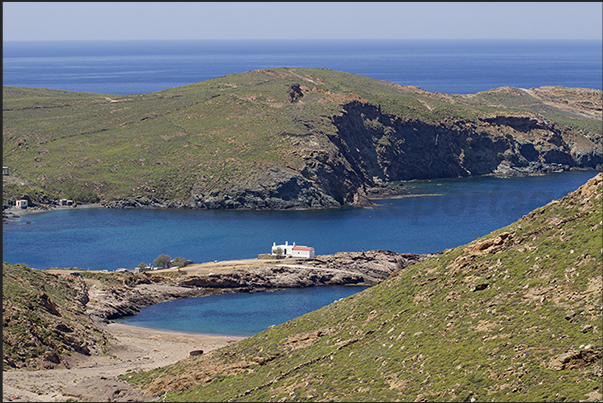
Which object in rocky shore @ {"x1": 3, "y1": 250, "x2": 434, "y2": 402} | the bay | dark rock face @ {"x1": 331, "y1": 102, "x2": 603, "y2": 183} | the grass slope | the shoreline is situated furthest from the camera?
dark rock face @ {"x1": 331, "y1": 102, "x2": 603, "y2": 183}

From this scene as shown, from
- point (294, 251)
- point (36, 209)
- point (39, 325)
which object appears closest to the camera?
point (39, 325)

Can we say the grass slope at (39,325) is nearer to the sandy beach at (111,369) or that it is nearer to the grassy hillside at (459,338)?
the sandy beach at (111,369)

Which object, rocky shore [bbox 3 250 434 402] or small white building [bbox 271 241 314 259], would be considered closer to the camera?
rocky shore [bbox 3 250 434 402]

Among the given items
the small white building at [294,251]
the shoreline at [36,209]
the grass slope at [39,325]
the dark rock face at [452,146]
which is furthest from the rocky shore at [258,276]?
the dark rock face at [452,146]

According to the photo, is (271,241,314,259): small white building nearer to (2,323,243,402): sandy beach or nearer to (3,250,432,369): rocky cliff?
(3,250,432,369): rocky cliff

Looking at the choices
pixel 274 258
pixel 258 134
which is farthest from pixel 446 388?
pixel 258 134

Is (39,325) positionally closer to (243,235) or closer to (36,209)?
(243,235)

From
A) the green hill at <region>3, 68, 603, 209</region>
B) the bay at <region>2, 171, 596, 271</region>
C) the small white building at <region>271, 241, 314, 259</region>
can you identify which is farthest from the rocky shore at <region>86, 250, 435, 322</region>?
the green hill at <region>3, 68, 603, 209</region>

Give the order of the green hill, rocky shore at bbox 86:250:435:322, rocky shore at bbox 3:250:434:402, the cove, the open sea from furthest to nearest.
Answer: the green hill → rocky shore at bbox 86:250:435:322 → the open sea → the cove → rocky shore at bbox 3:250:434:402

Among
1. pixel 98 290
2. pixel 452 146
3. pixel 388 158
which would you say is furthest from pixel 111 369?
pixel 452 146
